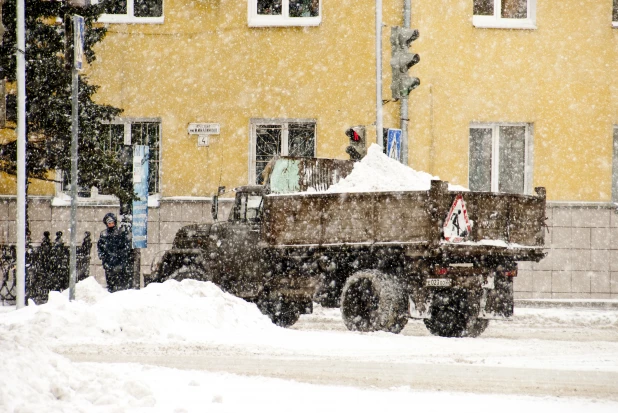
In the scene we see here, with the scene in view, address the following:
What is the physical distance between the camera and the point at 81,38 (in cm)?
1373

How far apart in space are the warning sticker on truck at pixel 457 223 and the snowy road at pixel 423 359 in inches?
49.7

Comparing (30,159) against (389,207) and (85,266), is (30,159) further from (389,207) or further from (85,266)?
(389,207)

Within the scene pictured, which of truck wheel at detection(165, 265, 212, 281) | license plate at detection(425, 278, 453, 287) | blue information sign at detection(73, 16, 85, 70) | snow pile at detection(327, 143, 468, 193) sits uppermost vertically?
blue information sign at detection(73, 16, 85, 70)

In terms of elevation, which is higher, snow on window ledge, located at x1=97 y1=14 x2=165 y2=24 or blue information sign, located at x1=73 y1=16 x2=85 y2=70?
snow on window ledge, located at x1=97 y1=14 x2=165 y2=24

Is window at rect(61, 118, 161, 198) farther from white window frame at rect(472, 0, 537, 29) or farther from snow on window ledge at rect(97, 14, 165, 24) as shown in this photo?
white window frame at rect(472, 0, 537, 29)

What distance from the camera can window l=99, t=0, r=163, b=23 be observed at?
2152 centimetres

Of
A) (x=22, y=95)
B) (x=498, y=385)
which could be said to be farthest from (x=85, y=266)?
(x=498, y=385)

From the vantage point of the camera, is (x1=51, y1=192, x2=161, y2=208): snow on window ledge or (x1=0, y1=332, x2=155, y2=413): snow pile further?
(x1=51, y1=192, x2=161, y2=208): snow on window ledge

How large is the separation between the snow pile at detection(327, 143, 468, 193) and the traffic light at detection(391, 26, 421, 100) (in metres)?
2.53

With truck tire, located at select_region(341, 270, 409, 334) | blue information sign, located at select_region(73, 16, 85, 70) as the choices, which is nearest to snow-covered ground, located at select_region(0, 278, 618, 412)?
truck tire, located at select_region(341, 270, 409, 334)

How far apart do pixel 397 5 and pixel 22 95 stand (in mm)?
8930

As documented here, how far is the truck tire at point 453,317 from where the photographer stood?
519 inches

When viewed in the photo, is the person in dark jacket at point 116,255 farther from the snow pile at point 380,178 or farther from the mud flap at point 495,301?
the mud flap at point 495,301

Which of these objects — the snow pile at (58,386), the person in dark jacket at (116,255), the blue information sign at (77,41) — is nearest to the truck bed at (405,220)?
the blue information sign at (77,41)
